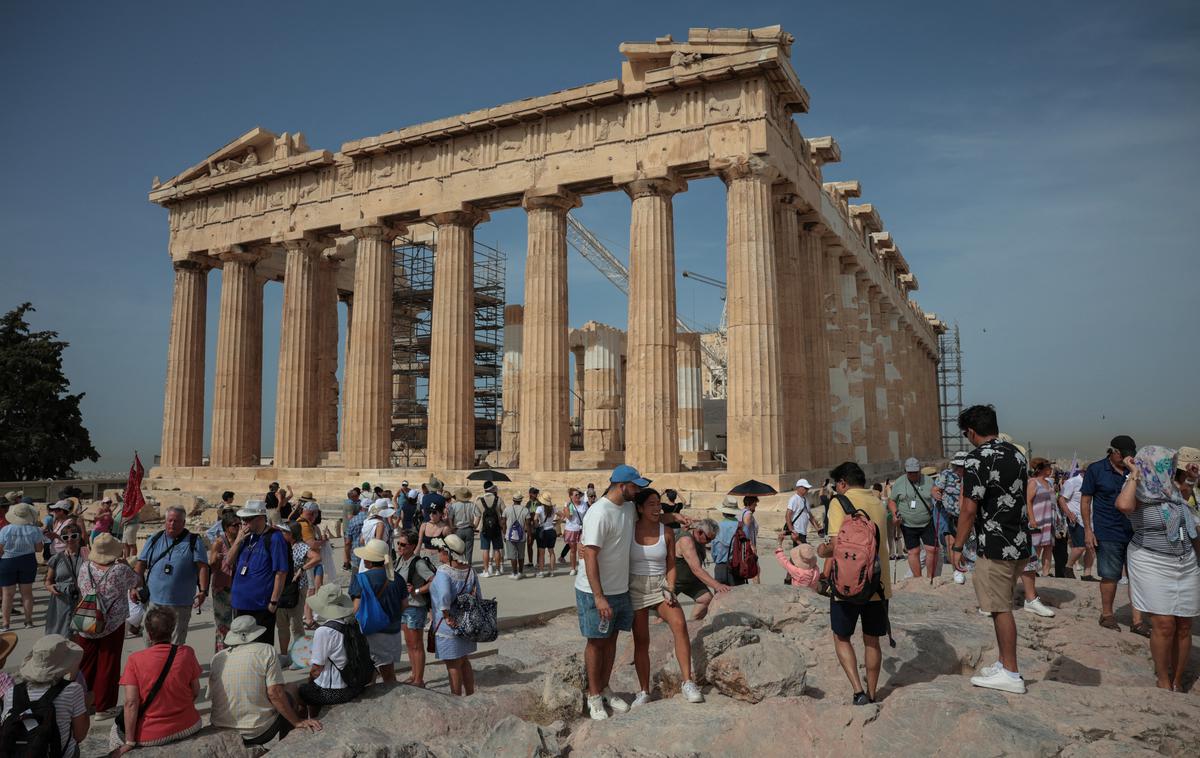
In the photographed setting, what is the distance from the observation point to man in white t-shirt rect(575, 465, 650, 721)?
5828 millimetres

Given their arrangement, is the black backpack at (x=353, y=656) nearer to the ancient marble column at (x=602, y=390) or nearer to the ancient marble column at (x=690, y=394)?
the ancient marble column at (x=602, y=390)

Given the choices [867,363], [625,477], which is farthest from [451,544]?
[867,363]

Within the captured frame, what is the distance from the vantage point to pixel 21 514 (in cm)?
989

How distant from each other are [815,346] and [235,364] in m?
21.0

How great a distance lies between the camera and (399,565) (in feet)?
22.7

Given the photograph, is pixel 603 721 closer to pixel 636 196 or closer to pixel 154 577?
pixel 154 577

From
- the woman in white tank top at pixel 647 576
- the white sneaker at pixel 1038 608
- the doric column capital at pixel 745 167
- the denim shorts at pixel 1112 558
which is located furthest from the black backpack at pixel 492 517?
the doric column capital at pixel 745 167

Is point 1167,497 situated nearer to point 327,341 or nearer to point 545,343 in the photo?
point 545,343

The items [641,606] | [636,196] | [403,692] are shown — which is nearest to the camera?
[403,692]

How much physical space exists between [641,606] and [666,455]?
14039 millimetres

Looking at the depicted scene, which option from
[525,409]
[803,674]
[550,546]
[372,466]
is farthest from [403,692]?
[372,466]

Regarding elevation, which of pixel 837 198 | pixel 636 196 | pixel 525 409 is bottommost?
pixel 525 409

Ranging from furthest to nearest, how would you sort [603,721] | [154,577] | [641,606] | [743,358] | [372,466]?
1. [372,466]
2. [743,358]
3. [154,577]
4. [641,606]
5. [603,721]

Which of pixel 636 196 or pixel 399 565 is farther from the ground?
pixel 636 196
